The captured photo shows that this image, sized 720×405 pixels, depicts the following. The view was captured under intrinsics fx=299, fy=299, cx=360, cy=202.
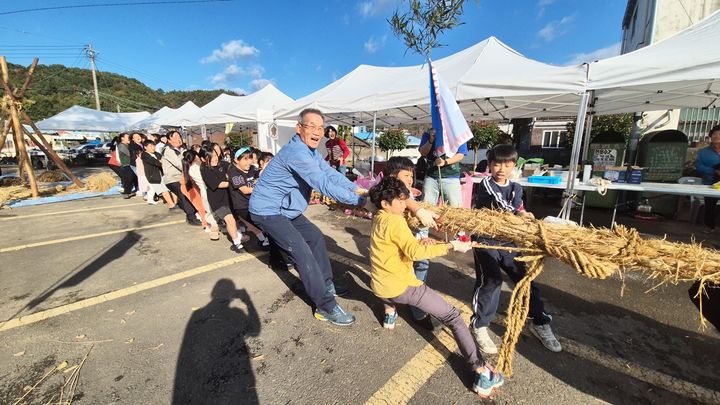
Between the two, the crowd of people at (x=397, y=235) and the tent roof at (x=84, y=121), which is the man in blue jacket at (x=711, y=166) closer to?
the crowd of people at (x=397, y=235)

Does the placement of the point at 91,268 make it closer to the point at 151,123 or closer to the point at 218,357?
the point at 218,357

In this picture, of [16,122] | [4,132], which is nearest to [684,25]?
[16,122]

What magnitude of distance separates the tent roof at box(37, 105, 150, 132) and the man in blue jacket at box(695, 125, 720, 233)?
25089 mm

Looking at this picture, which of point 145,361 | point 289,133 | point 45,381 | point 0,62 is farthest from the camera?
point 289,133

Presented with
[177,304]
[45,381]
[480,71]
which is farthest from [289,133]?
[45,381]

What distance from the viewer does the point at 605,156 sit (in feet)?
23.6

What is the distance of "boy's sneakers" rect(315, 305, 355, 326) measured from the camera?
283cm

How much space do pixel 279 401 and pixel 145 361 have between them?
1215 mm

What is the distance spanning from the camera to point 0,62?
8.12 m

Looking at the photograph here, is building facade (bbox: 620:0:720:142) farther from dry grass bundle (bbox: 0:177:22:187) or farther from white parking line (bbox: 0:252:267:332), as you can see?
dry grass bundle (bbox: 0:177:22:187)

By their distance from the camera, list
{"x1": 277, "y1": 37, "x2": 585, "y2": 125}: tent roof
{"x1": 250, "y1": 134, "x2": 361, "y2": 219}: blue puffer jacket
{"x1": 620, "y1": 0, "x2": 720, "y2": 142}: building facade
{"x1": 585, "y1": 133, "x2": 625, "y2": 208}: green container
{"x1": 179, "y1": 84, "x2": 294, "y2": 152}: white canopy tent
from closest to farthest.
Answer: {"x1": 250, "y1": 134, "x2": 361, "y2": 219}: blue puffer jacket
{"x1": 277, "y1": 37, "x2": 585, "y2": 125}: tent roof
{"x1": 585, "y1": 133, "x2": 625, "y2": 208}: green container
{"x1": 620, "y1": 0, "x2": 720, "y2": 142}: building facade
{"x1": 179, "y1": 84, "x2": 294, "y2": 152}: white canopy tent

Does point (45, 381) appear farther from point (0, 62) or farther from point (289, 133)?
point (289, 133)

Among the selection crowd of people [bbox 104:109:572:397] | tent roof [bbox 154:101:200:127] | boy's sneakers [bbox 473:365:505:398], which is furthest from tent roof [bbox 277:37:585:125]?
tent roof [bbox 154:101:200:127]

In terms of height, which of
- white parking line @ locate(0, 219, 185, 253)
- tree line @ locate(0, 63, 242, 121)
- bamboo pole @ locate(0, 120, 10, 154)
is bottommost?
white parking line @ locate(0, 219, 185, 253)
